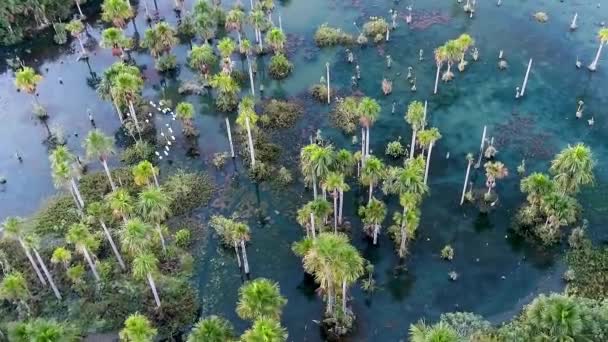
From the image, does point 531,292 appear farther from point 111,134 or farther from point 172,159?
point 111,134

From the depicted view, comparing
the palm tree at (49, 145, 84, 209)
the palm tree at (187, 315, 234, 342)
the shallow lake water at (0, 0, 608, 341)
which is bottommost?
the shallow lake water at (0, 0, 608, 341)

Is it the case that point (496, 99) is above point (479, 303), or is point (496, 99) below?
above

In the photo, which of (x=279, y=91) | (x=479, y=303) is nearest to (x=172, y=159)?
(x=279, y=91)

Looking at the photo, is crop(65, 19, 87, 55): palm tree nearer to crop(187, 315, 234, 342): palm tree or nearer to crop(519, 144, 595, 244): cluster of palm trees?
crop(187, 315, 234, 342): palm tree

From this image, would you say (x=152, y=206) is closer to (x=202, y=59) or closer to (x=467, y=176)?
(x=202, y=59)

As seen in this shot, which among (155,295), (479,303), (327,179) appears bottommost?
(479,303)

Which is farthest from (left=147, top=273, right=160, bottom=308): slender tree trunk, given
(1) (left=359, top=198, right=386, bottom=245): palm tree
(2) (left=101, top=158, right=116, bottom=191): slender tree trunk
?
(1) (left=359, top=198, right=386, bottom=245): palm tree

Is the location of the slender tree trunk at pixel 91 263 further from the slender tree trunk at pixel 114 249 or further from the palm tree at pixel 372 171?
the palm tree at pixel 372 171
